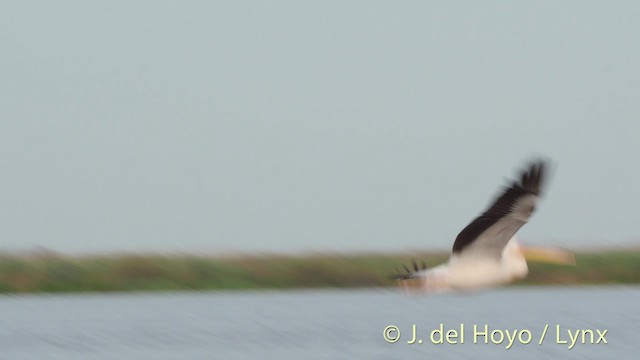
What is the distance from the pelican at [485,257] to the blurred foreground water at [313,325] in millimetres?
6556

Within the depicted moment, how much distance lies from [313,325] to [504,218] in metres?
12.9

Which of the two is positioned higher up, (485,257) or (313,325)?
(313,325)

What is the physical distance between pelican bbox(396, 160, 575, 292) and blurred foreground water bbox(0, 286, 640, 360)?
258 inches

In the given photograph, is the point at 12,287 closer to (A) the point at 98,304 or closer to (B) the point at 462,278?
(A) the point at 98,304

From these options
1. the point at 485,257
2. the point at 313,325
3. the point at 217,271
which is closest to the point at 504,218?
the point at 485,257

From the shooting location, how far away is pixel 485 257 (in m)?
10.6

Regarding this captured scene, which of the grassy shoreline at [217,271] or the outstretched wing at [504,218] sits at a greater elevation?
the grassy shoreline at [217,271]

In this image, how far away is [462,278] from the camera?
10508 millimetres

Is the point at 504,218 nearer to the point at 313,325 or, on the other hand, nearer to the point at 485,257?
the point at 485,257

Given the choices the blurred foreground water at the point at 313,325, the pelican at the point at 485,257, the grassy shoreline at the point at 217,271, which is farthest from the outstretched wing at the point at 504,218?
the grassy shoreline at the point at 217,271

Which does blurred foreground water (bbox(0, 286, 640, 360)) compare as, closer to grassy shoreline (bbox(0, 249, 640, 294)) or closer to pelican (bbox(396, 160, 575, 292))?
grassy shoreline (bbox(0, 249, 640, 294))

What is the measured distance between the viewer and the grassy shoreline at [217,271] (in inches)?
1030

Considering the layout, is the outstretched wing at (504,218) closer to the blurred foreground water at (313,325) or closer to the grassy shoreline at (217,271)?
the blurred foreground water at (313,325)

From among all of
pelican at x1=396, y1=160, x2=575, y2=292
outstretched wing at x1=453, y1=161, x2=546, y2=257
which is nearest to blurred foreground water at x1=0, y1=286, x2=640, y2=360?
pelican at x1=396, y1=160, x2=575, y2=292
